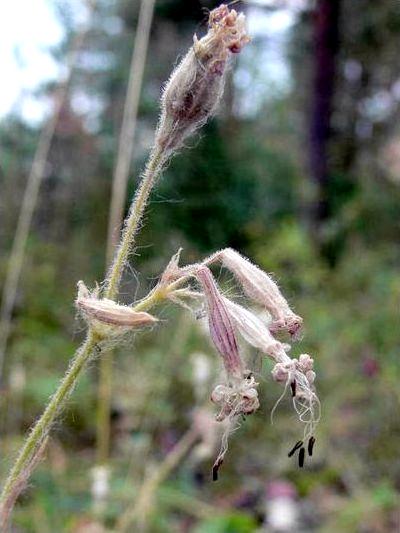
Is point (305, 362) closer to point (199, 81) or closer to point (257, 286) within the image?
point (257, 286)

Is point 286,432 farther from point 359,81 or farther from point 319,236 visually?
point 359,81

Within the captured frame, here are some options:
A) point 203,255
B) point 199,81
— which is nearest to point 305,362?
point 199,81

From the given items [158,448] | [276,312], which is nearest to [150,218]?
[158,448]

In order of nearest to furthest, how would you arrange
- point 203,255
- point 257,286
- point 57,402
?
1. point 57,402
2. point 257,286
3. point 203,255

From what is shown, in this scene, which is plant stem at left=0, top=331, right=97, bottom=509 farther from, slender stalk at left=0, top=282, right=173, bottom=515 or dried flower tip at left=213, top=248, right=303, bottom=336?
dried flower tip at left=213, top=248, right=303, bottom=336

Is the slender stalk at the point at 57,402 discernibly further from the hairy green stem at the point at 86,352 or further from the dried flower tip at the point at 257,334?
the dried flower tip at the point at 257,334

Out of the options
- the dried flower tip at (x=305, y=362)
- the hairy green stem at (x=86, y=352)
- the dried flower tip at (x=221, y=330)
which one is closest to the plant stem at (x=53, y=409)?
the hairy green stem at (x=86, y=352)

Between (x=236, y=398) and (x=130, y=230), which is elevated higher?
(x=130, y=230)
